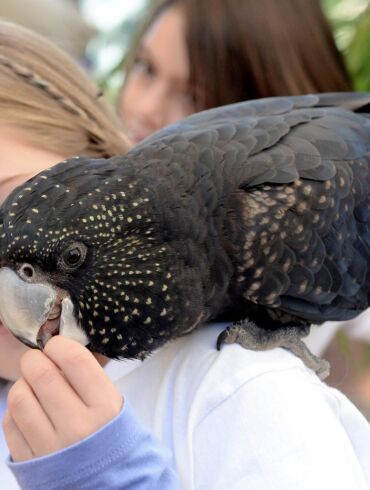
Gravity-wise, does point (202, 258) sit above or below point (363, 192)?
above

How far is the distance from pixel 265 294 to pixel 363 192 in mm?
299

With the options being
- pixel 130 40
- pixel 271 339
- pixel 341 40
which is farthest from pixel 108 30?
pixel 271 339

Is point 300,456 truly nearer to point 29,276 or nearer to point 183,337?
point 183,337

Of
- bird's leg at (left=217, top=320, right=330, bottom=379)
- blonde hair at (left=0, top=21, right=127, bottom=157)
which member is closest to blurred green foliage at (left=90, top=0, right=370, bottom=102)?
blonde hair at (left=0, top=21, right=127, bottom=157)

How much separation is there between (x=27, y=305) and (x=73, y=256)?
0.33 ft

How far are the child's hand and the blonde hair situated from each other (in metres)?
0.60

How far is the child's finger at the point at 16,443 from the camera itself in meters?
0.89

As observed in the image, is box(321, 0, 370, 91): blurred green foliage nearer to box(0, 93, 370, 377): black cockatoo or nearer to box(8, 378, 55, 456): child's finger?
box(0, 93, 370, 377): black cockatoo

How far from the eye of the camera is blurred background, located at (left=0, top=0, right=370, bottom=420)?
5.32 feet

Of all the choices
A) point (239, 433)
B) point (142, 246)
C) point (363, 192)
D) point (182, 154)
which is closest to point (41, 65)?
point (182, 154)

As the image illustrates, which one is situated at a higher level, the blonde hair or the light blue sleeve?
the blonde hair

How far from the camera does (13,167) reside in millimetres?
1225

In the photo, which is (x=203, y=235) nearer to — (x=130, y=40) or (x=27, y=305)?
(x=27, y=305)

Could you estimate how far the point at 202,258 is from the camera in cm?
105
